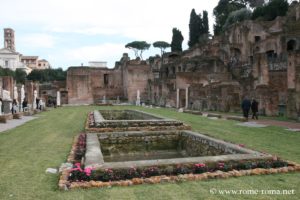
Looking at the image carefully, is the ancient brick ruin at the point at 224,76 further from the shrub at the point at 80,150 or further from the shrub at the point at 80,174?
the shrub at the point at 80,174

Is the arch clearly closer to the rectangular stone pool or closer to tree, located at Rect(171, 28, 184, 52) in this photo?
the rectangular stone pool

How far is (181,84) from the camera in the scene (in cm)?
4128

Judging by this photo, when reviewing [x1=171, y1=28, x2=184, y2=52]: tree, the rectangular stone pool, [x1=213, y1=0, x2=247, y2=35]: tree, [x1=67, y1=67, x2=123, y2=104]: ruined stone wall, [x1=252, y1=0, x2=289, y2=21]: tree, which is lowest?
the rectangular stone pool

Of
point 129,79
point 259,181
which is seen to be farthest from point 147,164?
point 129,79

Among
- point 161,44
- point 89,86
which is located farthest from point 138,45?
point 89,86

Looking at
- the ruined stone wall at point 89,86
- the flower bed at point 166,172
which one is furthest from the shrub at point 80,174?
the ruined stone wall at point 89,86

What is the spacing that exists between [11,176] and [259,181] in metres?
4.99

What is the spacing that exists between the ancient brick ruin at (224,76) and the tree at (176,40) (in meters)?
7.94

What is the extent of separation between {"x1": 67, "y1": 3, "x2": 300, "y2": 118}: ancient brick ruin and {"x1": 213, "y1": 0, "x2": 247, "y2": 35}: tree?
15.1m

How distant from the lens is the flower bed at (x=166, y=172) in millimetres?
6316

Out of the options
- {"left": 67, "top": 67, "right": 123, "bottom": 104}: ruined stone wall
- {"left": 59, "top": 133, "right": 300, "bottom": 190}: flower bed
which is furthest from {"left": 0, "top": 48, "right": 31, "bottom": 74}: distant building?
{"left": 59, "top": 133, "right": 300, "bottom": 190}: flower bed

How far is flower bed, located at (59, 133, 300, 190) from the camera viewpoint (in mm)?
6316

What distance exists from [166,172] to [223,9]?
257 ft

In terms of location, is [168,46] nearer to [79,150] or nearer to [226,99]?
[226,99]
